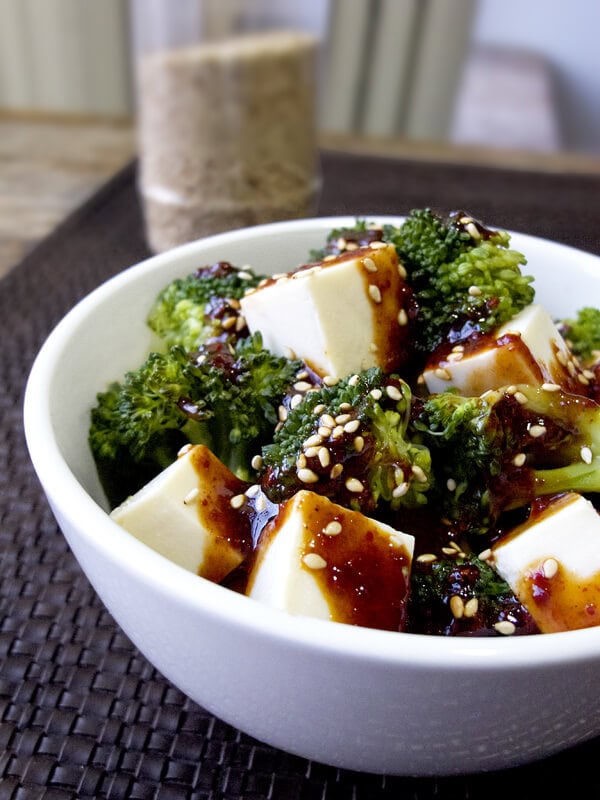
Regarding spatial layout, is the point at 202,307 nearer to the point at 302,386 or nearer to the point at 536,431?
the point at 302,386

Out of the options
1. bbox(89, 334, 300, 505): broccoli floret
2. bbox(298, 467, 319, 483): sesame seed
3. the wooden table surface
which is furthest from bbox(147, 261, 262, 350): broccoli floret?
the wooden table surface

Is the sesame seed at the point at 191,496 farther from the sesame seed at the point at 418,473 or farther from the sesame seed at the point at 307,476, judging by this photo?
the sesame seed at the point at 418,473

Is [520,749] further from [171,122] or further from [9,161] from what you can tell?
[9,161]

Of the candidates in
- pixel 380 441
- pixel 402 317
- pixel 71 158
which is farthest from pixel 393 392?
pixel 71 158

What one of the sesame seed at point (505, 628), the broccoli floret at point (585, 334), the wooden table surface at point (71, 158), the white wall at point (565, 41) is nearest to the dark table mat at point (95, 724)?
the broccoli floret at point (585, 334)

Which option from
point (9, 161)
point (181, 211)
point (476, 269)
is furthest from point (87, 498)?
point (9, 161)

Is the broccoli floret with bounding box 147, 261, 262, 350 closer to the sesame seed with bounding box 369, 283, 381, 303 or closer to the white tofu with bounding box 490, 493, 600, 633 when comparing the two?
the sesame seed with bounding box 369, 283, 381, 303
